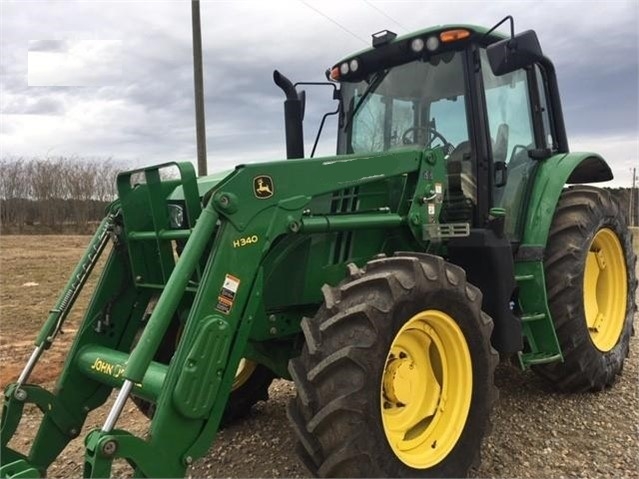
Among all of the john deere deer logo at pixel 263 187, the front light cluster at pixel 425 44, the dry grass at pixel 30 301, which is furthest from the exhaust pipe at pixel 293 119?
the dry grass at pixel 30 301

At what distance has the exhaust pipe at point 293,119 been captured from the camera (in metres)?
4.70

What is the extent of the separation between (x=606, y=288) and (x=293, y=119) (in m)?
3.07

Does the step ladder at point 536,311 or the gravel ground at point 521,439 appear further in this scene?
the step ladder at point 536,311

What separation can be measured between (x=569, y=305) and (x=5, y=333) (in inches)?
278

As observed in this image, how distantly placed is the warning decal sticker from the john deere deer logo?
17.8 inches

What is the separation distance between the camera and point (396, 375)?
312 centimetres

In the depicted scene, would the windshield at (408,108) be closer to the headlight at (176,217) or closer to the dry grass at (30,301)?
the headlight at (176,217)

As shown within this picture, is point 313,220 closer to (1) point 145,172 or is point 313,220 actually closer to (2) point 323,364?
(2) point 323,364

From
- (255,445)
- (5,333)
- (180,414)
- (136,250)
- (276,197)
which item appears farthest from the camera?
(5,333)

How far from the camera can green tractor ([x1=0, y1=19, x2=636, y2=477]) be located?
107 inches

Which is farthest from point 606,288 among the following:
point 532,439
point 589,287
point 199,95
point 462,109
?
point 199,95

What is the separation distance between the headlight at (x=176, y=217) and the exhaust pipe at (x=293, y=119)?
1556 mm

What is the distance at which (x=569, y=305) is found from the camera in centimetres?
430

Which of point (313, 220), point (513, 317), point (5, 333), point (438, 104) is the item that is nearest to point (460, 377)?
point (513, 317)
